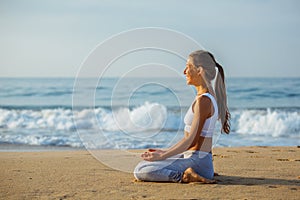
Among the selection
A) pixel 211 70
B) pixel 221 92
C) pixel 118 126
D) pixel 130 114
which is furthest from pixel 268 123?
pixel 211 70

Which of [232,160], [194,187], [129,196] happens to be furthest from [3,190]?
[232,160]

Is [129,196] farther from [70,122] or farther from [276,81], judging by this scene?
[276,81]

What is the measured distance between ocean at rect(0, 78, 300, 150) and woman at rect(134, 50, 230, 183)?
156 centimetres

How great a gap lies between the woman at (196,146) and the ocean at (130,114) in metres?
1.56

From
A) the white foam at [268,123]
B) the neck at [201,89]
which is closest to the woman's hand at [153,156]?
the neck at [201,89]

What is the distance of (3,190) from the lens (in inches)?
176

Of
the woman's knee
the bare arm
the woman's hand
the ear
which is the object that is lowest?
the woman's knee

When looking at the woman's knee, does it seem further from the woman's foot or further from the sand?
the woman's foot

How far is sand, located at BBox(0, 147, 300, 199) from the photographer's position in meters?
4.28

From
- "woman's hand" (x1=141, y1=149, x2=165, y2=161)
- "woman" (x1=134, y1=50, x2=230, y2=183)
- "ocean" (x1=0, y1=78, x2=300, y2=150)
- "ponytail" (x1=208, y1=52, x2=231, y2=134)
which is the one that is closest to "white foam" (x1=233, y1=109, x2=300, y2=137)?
"ocean" (x1=0, y1=78, x2=300, y2=150)

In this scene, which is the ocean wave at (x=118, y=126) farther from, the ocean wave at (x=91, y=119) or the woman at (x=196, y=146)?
the woman at (x=196, y=146)

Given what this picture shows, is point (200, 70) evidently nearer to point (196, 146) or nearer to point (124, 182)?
point (196, 146)

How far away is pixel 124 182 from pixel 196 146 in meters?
0.88

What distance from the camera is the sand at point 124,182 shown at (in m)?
4.28
